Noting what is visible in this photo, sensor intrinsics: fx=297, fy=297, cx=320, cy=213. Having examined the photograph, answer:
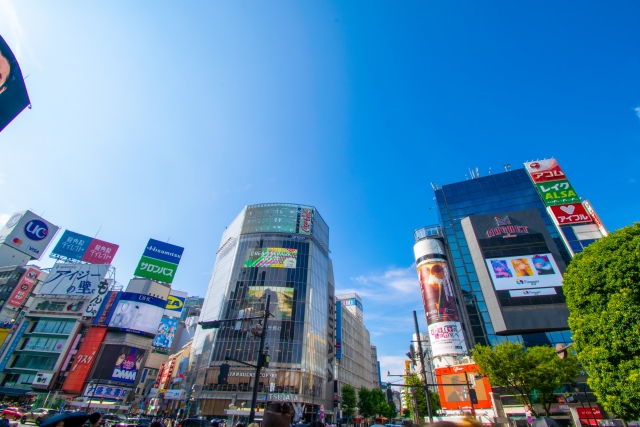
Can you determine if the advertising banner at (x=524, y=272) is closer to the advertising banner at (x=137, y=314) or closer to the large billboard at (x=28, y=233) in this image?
the advertising banner at (x=137, y=314)

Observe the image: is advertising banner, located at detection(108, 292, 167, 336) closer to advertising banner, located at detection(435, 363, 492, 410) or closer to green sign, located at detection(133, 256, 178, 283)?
green sign, located at detection(133, 256, 178, 283)

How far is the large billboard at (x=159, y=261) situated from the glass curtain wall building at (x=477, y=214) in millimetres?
54428

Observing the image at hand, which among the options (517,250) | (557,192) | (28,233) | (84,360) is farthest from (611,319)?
(28,233)

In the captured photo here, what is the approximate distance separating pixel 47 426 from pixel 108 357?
57746 millimetres

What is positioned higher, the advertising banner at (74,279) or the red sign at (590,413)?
the advertising banner at (74,279)

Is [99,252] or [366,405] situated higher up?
[99,252]

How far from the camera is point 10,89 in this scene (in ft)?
70.3

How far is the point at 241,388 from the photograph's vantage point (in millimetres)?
42719

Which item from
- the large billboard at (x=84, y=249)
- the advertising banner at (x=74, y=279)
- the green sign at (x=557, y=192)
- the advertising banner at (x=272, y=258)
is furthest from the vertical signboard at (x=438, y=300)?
the large billboard at (x=84, y=249)

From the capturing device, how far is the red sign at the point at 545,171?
4459 centimetres

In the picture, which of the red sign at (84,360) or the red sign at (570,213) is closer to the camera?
the red sign at (570,213)

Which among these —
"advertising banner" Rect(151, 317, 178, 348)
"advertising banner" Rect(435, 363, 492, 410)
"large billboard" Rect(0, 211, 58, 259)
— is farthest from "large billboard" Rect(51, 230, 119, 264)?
"advertising banner" Rect(435, 363, 492, 410)

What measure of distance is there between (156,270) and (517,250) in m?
63.3

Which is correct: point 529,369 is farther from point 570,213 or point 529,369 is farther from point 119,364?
point 119,364
